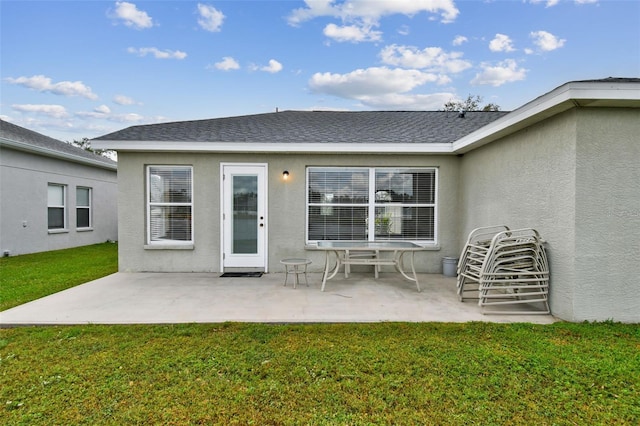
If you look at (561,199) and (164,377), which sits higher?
(561,199)

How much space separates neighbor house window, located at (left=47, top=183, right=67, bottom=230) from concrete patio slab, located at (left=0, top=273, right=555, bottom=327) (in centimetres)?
646

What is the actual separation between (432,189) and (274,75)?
9.32 metres

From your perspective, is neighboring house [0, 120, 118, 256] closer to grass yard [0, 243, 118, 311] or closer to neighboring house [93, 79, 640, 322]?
grass yard [0, 243, 118, 311]

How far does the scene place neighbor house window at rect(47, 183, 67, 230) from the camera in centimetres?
1035

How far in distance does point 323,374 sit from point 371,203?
4.71 m

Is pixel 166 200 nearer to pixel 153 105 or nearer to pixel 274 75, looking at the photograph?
pixel 274 75

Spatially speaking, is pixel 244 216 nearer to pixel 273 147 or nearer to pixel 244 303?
pixel 273 147

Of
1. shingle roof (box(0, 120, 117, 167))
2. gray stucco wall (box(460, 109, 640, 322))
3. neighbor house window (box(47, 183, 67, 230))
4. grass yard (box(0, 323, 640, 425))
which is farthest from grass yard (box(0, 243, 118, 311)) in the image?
gray stucco wall (box(460, 109, 640, 322))

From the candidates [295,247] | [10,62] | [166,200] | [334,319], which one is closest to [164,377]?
[334,319]

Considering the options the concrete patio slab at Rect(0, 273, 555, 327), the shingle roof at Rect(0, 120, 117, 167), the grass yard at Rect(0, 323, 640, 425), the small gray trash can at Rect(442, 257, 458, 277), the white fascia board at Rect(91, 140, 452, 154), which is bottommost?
the concrete patio slab at Rect(0, 273, 555, 327)

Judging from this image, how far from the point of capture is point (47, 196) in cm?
1015

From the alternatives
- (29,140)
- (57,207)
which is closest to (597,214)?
(57,207)

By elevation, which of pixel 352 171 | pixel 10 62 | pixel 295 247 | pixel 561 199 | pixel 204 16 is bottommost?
pixel 295 247

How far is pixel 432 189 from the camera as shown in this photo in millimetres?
6934
